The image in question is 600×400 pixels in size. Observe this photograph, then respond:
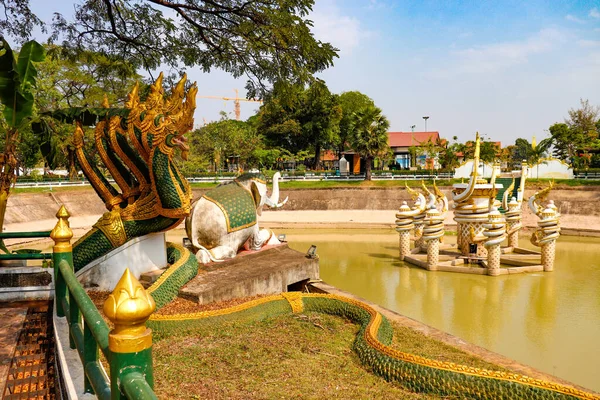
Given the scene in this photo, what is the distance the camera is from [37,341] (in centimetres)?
415

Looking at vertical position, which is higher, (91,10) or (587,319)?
(91,10)

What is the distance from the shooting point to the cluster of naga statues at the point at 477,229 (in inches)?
452

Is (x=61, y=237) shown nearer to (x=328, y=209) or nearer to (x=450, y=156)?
(x=328, y=209)

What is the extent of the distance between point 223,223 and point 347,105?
3828cm

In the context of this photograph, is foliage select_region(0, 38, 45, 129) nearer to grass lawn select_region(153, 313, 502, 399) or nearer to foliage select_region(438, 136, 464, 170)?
grass lawn select_region(153, 313, 502, 399)

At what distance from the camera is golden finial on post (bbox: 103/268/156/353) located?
4.80ft

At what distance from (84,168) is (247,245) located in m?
3.90

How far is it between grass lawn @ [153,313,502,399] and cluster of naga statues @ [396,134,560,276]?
6015mm

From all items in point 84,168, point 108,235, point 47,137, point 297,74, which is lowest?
point 108,235

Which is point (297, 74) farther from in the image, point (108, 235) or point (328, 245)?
point (328, 245)

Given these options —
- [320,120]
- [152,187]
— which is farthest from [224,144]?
[152,187]

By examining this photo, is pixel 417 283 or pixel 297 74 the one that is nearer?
pixel 297 74

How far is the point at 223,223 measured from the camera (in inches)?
365

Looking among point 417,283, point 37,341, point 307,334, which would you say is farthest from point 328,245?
point 37,341
